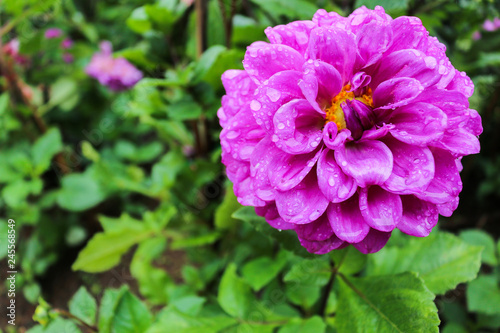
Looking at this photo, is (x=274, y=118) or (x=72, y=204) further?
(x=72, y=204)

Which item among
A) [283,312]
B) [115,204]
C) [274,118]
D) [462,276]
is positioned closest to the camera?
[274,118]

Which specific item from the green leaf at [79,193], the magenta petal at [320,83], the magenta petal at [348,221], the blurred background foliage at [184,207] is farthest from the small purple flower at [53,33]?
the magenta petal at [348,221]

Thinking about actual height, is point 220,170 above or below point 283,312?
above

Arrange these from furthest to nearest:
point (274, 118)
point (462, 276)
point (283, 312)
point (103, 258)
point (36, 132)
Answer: point (36, 132)
point (103, 258)
point (283, 312)
point (462, 276)
point (274, 118)

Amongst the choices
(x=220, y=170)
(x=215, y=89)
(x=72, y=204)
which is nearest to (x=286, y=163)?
(x=215, y=89)

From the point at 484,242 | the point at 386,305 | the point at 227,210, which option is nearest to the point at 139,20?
the point at 227,210

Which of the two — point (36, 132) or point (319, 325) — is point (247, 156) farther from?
point (36, 132)

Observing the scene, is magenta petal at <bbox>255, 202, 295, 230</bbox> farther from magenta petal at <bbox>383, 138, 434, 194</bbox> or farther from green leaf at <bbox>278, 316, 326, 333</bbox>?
green leaf at <bbox>278, 316, 326, 333</bbox>
